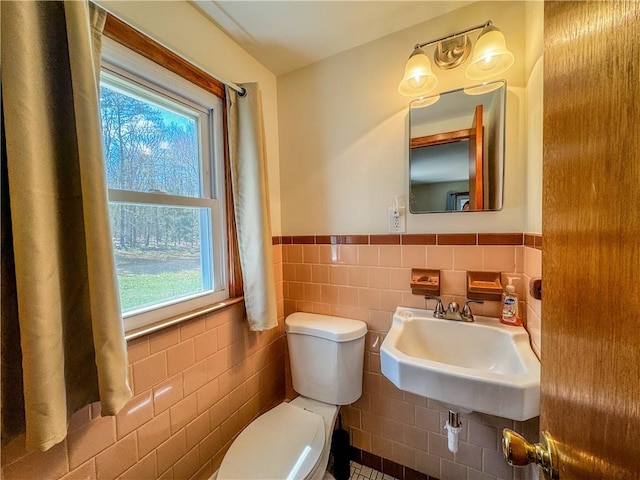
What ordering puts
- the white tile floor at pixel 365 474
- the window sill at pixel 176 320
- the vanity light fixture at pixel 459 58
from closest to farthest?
1. the window sill at pixel 176 320
2. the vanity light fixture at pixel 459 58
3. the white tile floor at pixel 365 474

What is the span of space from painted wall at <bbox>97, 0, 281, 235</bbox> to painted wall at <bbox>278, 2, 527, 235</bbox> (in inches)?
2.5

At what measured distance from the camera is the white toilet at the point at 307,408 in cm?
95

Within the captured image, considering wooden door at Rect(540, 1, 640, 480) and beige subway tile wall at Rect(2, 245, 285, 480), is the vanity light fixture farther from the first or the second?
beige subway tile wall at Rect(2, 245, 285, 480)

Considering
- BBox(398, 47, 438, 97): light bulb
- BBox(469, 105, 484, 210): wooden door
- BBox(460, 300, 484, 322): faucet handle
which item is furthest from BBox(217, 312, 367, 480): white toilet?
BBox(398, 47, 438, 97): light bulb

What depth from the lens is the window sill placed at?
0.87 metres

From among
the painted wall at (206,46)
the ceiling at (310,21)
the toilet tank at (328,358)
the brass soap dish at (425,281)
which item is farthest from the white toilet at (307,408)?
the ceiling at (310,21)

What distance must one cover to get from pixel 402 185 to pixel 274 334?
110cm

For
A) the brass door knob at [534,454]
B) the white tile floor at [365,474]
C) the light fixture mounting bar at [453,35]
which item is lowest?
the white tile floor at [365,474]

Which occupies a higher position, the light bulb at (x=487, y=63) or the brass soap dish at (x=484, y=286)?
the light bulb at (x=487, y=63)

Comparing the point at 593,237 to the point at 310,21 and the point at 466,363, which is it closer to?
the point at 466,363

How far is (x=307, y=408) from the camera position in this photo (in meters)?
1.29

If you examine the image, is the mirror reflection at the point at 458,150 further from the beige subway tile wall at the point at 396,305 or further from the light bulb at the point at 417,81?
the beige subway tile wall at the point at 396,305

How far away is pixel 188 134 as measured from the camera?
3.86 feet

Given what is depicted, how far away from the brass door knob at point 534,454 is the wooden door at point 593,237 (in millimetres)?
25
